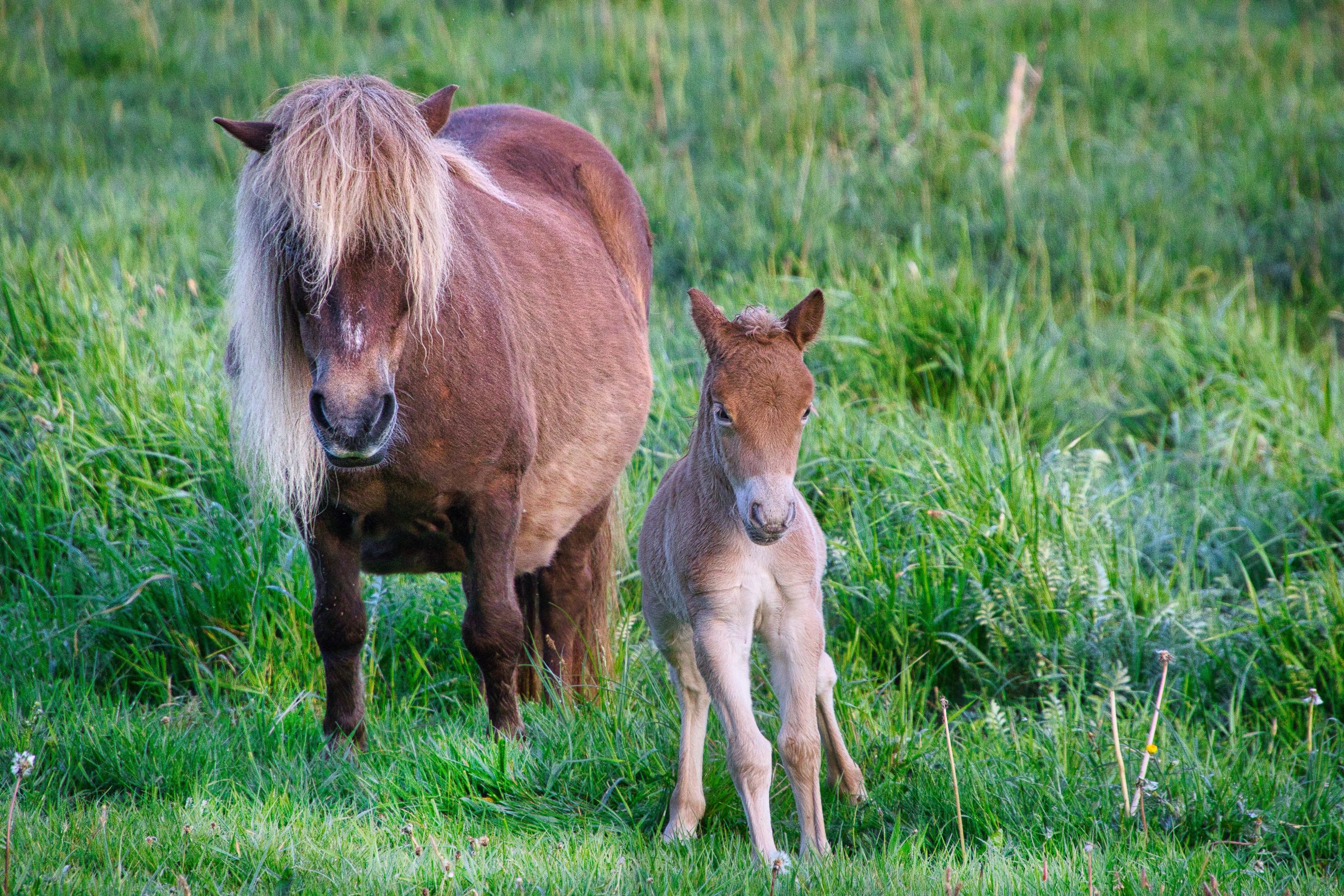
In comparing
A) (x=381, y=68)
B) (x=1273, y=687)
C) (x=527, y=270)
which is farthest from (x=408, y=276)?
(x=381, y=68)

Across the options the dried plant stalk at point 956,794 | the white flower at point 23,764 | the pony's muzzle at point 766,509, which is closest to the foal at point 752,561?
the pony's muzzle at point 766,509

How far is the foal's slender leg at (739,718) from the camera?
283 cm

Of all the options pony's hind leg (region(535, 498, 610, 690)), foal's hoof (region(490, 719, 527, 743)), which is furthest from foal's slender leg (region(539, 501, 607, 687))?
foal's hoof (region(490, 719, 527, 743))

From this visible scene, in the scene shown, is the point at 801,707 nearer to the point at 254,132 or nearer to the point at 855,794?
the point at 855,794

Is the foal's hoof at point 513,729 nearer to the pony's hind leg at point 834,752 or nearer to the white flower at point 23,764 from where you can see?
the pony's hind leg at point 834,752

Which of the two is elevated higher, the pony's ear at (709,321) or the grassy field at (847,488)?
the pony's ear at (709,321)

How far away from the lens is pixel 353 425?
2.78 meters

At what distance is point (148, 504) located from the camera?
4.63 metres

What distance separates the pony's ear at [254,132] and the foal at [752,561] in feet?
3.91

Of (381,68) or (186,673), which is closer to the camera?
(186,673)

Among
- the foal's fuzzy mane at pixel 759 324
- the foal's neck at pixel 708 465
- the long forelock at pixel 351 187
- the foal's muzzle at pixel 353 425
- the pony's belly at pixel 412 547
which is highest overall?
the long forelock at pixel 351 187

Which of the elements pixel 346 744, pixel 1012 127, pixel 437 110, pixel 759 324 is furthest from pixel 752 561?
pixel 1012 127

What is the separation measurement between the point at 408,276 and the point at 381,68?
6.86 m

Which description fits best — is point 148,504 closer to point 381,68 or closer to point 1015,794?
point 1015,794
